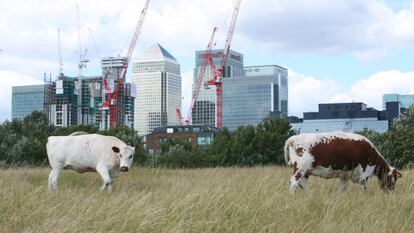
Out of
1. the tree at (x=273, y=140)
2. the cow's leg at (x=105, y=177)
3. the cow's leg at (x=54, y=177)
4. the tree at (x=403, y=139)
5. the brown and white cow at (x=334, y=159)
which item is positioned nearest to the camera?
the brown and white cow at (x=334, y=159)

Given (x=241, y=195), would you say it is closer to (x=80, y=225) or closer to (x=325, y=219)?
(x=325, y=219)

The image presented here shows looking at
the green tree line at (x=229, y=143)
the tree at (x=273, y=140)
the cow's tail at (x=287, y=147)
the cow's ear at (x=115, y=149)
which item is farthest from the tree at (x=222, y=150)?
the cow's tail at (x=287, y=147)

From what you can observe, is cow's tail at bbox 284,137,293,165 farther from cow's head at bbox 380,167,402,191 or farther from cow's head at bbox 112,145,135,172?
cow's head at bbox 112,145,135,172

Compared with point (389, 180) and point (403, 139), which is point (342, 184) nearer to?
point (389, 180)

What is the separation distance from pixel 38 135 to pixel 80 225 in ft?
250

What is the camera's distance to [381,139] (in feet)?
233

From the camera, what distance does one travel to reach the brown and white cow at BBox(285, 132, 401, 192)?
13.4m

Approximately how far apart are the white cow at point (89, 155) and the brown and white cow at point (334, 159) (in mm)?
4000

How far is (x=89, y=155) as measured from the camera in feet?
48.4

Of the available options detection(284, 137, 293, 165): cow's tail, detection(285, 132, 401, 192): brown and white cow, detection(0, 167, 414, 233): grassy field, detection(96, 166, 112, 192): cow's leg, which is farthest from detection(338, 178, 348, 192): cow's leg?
detection(96, 166, 112, 192): cow's leg

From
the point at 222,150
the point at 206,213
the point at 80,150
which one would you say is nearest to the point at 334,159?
the point at 206,213

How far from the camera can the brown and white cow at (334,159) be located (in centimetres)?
1339

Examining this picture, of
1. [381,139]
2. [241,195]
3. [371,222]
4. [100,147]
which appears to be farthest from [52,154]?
[381,139]

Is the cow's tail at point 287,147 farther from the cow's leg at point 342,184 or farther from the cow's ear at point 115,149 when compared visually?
the cow's ear at point 115,149
